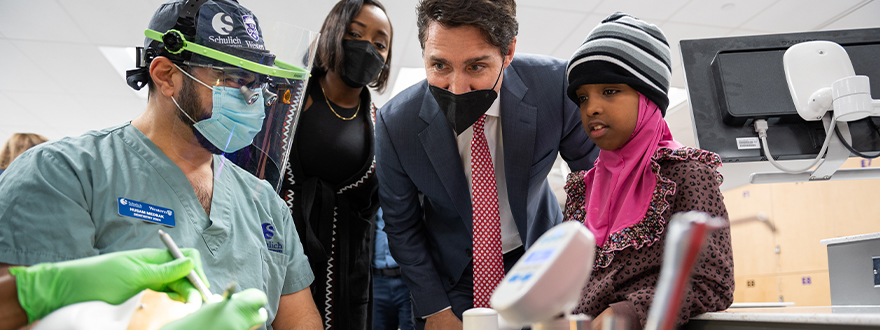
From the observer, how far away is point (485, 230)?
4.82 ft

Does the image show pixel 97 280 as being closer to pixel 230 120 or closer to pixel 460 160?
pixel 230 120

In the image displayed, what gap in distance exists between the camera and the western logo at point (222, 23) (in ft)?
3.88

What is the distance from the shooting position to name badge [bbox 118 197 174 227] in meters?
1.06

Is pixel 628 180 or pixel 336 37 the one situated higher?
pixel 336 37

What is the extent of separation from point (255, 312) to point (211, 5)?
2.91ft

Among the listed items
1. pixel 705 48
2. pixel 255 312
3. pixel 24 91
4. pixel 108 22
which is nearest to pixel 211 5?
pixel 255 312

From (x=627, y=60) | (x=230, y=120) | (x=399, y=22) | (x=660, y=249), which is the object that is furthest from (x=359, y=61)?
(x=399, y=22)

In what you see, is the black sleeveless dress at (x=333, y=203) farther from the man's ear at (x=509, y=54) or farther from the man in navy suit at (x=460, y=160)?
the man's ear at (x=509, y=54)

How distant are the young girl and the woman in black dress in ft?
2.50

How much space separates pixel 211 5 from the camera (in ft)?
4.01

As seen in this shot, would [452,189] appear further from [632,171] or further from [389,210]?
[632,171]

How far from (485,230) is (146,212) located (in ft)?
2.75

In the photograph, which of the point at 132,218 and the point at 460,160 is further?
the point at 460,160

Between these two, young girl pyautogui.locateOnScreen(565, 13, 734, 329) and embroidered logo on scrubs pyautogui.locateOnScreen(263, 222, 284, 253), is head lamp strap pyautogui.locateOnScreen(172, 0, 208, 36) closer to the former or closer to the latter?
embroidered logo on scrubs pyautogui.locateOnScreen(263, 222, 284, 253)
